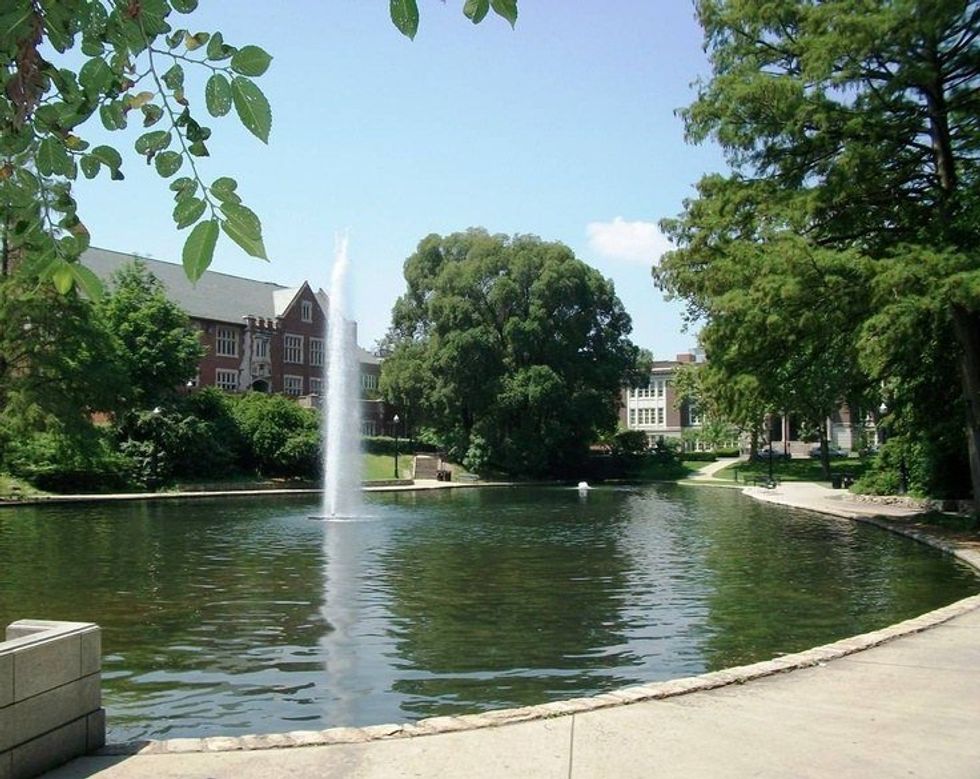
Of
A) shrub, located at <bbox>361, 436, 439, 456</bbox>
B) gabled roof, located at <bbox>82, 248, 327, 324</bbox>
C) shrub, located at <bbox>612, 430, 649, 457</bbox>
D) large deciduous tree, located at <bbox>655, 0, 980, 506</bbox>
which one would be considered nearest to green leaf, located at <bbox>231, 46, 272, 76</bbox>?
large deciduous tree, located at <bbox>655, 0, 980, 506</bbox>

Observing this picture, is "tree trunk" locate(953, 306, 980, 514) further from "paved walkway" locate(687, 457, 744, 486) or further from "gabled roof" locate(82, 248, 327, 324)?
"gabled roof" locate(82, 248, 327, 324)

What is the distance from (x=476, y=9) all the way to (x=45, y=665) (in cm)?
495

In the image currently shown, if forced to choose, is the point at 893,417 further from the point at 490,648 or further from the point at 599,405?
the point at 599,405

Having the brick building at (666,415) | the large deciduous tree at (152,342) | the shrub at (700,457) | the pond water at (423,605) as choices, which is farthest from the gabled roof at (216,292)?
the pond water at (423,605)

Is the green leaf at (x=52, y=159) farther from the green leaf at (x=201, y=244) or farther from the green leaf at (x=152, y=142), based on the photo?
the green leaf at (x=201, y=244)

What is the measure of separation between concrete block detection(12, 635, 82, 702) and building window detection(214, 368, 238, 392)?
74.3 m

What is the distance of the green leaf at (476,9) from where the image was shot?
3492 mm

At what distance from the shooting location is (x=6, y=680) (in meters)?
5.76

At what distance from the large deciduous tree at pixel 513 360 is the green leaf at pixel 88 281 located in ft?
201

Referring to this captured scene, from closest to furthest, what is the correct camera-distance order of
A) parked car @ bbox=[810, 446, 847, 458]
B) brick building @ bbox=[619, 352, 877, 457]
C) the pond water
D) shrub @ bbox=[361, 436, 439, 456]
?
the pond water → shrub @ bbox=[361, 436, 439, 456] → parked car @ bbox=[810, 446, 847, 458] → brick building @ bbox=[619, 352, 877, 457]

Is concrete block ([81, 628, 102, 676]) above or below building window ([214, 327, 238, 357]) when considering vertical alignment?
below

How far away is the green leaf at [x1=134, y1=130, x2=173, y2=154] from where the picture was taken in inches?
139

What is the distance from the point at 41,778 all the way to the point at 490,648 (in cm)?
604

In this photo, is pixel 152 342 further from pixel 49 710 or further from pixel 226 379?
pixel 49 710
